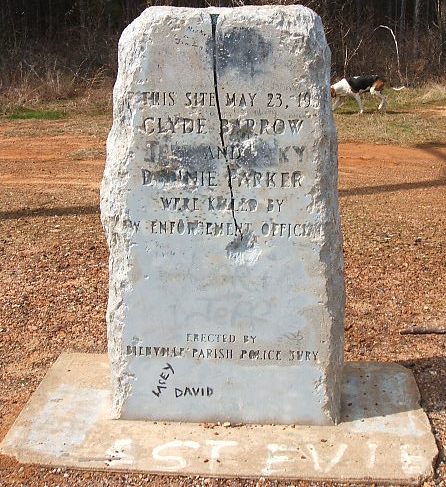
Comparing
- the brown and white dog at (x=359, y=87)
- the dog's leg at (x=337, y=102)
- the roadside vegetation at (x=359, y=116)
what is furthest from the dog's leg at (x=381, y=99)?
the dog's leg at (x=337, y=102)

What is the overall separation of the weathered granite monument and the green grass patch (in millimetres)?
11562

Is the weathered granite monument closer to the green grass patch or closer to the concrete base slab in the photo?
the concrete base slab

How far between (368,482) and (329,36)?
1923 cm

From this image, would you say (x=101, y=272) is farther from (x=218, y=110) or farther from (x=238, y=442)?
(x=218, y=110)

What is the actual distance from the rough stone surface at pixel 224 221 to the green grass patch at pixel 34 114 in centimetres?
1172

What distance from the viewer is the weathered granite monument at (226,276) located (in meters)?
3.57

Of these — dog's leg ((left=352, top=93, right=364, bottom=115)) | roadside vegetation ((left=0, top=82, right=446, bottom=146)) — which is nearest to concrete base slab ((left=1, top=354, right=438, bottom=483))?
roadside vegetation ((left=0, top=82, right=446, bottom=146))

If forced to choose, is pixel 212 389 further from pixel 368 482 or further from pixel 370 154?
pixel 370 154

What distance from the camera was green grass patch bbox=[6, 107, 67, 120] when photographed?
15.0 metres

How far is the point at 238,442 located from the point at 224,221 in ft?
→ 3.44

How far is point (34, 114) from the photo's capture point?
1526 cm

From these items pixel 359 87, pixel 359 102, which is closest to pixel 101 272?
pixel 359 102

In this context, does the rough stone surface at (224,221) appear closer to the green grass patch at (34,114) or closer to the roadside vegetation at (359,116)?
the roadside vegetation at (359,116)

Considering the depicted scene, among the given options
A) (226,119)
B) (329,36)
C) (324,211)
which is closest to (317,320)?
(324,211)
